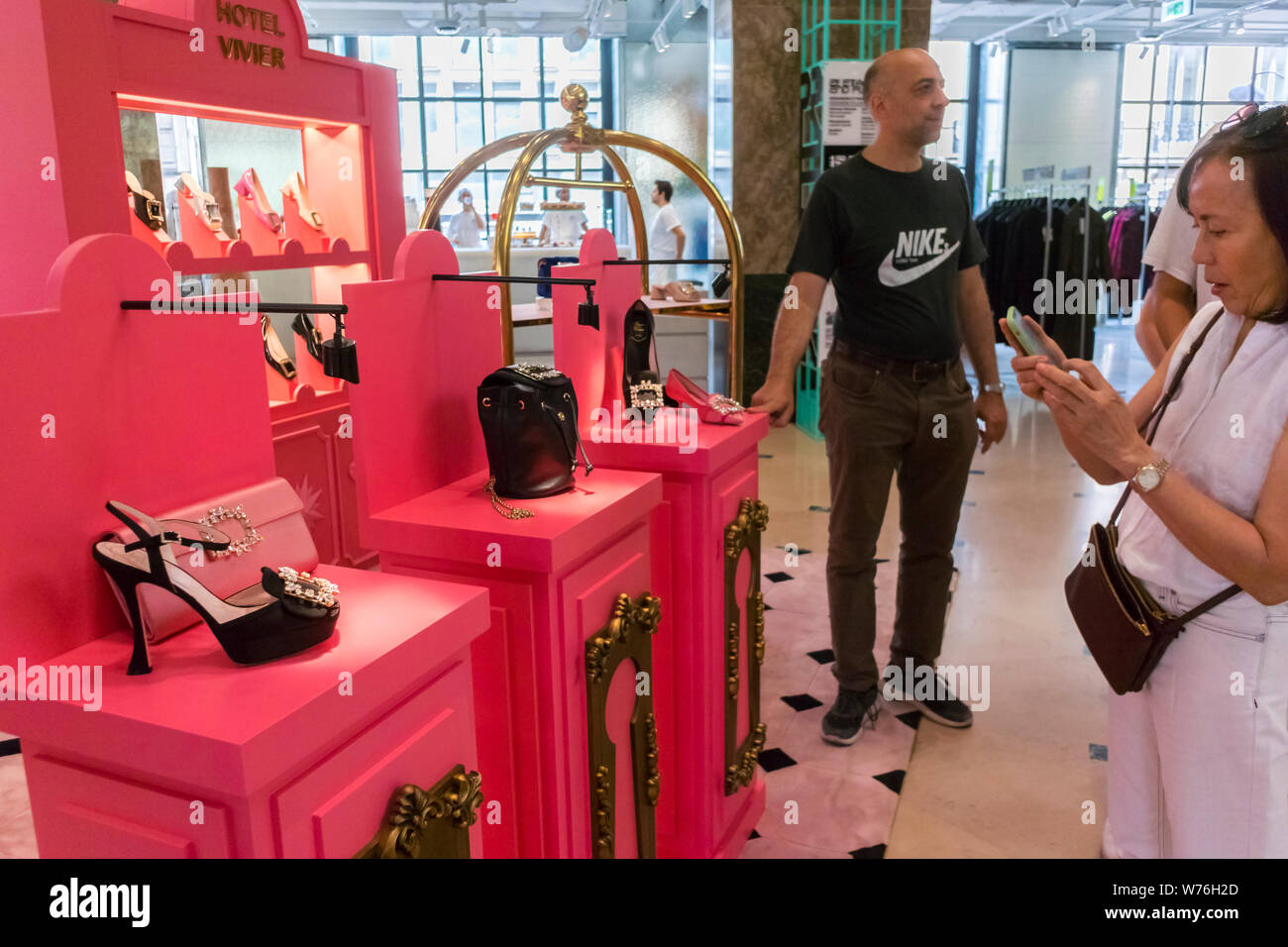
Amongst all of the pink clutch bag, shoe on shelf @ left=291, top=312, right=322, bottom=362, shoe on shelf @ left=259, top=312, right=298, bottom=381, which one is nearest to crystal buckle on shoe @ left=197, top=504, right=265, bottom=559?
the pink clutch bag

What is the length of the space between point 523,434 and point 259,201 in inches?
96.7

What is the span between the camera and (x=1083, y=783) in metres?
2.55

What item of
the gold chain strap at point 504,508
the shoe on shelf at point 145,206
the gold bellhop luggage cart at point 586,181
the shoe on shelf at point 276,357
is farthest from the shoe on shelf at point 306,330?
the gold chain strap at point 504,508

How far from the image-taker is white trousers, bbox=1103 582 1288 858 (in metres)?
1.37

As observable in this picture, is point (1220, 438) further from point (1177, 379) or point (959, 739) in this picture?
point (959, 739)

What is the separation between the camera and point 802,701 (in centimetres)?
305

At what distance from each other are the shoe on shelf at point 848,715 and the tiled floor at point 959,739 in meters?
0.04

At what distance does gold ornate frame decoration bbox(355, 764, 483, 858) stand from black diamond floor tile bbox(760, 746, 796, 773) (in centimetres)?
155

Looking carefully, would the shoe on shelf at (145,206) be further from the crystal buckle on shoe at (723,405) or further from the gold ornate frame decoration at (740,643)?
the gold ornate frame decoration at (740,643)

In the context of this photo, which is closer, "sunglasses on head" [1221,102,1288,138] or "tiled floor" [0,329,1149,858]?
"sunglasses on head" [1221,102,1288,138]
